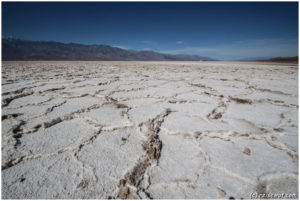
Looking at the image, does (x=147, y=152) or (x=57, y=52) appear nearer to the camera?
(x=147, y=152)

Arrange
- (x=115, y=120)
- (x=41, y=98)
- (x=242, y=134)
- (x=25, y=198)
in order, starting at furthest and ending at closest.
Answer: (x=41, y=98), (x=115, y=120), (x=242, y=134), (x=25, y=198)

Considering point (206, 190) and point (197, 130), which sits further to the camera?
point (197, 130)

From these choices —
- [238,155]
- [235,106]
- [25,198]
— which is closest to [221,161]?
[238,155]

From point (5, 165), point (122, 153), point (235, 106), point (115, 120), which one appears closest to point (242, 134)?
point (235, 106)

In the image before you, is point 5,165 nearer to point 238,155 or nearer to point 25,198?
point 25,198

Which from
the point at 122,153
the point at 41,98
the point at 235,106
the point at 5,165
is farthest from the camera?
the point at 41,98

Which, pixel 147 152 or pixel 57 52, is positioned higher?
pixel 147 152

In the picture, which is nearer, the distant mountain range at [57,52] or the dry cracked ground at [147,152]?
the dry cracked ground at [147,152]

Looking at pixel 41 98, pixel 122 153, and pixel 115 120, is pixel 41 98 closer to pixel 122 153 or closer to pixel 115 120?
pixel 115 120

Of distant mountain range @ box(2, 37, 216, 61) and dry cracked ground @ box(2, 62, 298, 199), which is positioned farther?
distant mountain range @ box(2, 37, 216, 61)
